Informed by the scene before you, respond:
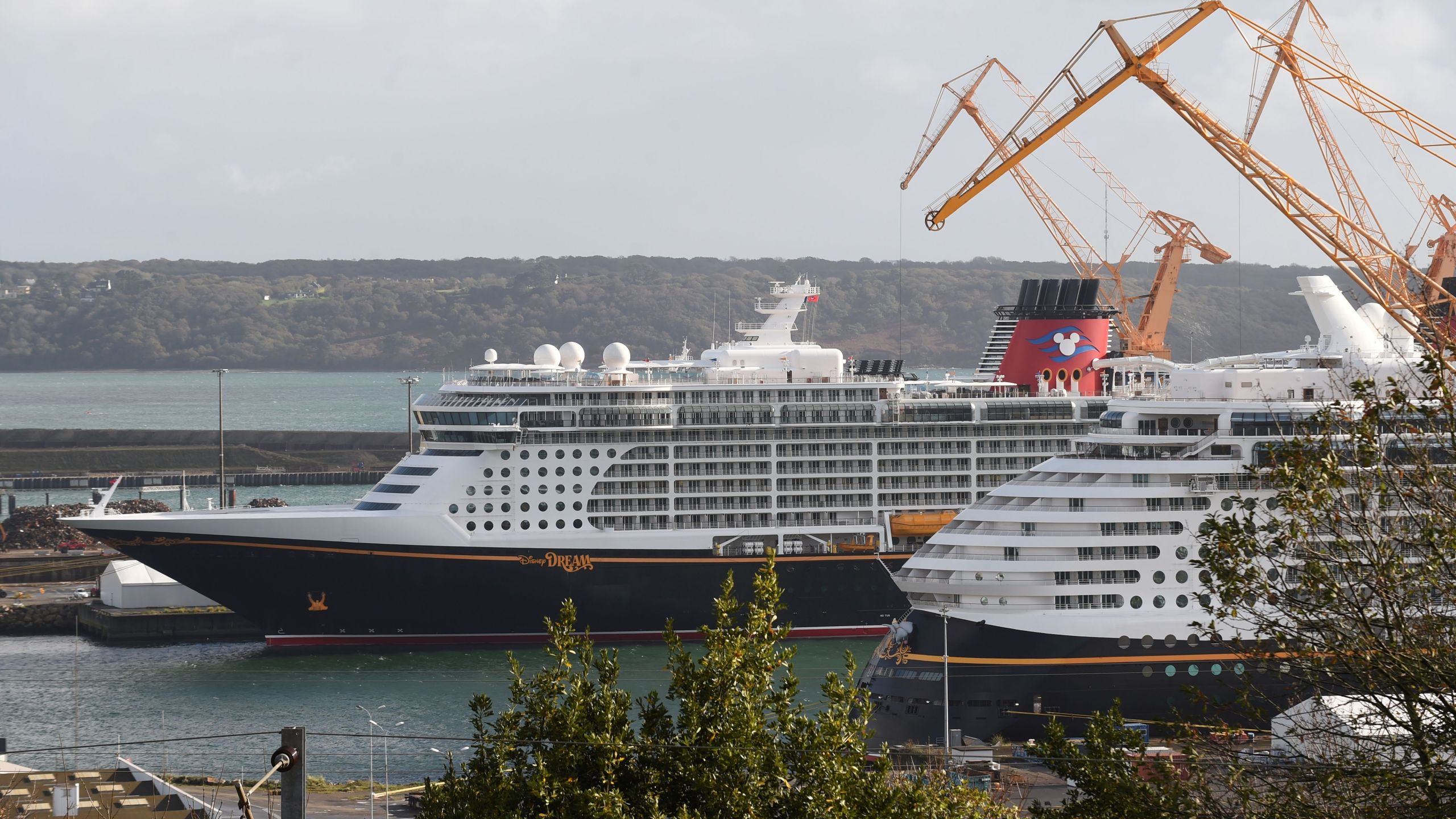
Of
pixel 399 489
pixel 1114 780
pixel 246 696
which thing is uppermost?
pixel 399 489

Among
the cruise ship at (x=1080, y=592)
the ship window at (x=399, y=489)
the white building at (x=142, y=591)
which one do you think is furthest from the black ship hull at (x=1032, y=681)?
the white building at (x=142, y=591)

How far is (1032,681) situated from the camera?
28.6 metres

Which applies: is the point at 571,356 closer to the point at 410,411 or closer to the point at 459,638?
the point at 459,638

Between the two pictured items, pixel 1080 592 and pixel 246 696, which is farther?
pixel 246 696

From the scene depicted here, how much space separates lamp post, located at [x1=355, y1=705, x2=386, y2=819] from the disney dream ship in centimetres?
645

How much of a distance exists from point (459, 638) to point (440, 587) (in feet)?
4.54

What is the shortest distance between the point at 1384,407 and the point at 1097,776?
4409 mm

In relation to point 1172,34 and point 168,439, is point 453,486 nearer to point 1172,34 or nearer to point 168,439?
point 1172,34

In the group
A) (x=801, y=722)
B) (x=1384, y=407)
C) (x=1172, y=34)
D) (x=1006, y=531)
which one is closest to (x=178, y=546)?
(x=1006, y=531)

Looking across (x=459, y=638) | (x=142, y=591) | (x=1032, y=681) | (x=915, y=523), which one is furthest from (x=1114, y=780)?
(x=142, y=591)

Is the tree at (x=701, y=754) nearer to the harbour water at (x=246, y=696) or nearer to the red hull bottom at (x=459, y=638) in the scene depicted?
the harbour water at (x=246, y=696)

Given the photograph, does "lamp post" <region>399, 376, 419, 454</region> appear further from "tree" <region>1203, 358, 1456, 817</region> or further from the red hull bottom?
"tree" <region>1203, 358, 1456, 817</region>

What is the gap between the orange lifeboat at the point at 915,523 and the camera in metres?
42.9

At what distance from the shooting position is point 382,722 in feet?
109
